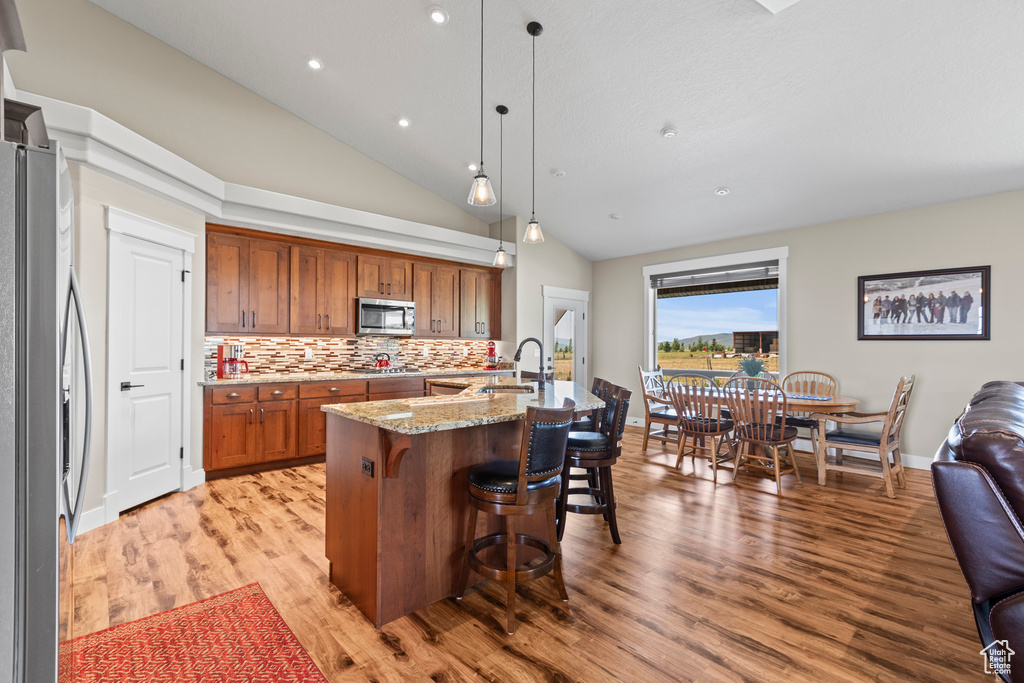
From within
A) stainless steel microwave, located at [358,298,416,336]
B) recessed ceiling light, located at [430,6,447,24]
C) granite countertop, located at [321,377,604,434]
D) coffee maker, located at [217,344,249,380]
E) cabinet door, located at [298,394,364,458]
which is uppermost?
recessed ceiling light, located at [430,6,447,24]

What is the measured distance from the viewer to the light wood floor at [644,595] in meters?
1.83

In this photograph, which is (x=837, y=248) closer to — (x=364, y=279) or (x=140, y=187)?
(x=364, y=279)

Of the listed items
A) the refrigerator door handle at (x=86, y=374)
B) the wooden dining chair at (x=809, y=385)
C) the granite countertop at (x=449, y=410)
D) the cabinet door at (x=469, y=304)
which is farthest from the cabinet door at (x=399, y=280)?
the wooden dining chair at (x=809, y=385)

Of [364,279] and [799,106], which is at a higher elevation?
[799,106]

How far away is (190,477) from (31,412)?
11.9ft

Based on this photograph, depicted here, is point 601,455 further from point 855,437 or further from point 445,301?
point 445,301

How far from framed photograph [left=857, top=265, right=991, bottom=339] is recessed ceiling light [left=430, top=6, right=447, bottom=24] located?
4.90m

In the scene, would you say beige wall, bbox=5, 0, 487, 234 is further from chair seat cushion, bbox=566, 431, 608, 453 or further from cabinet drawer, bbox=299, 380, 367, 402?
chair seat cushion, bbox=566, 431, 608, 453

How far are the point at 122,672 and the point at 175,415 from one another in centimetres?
270

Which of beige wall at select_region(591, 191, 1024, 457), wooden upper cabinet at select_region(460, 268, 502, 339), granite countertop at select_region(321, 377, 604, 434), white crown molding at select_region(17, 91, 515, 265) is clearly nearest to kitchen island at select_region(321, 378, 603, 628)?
granite countertop at select_region(321, 377, 604, 434)

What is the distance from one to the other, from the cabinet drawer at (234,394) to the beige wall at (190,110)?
213cm

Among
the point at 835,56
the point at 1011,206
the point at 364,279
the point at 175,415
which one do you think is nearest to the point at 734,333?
the point at 1011,206

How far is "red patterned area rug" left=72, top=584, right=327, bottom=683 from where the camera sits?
5.76 ft

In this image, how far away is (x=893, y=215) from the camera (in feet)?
15.9
